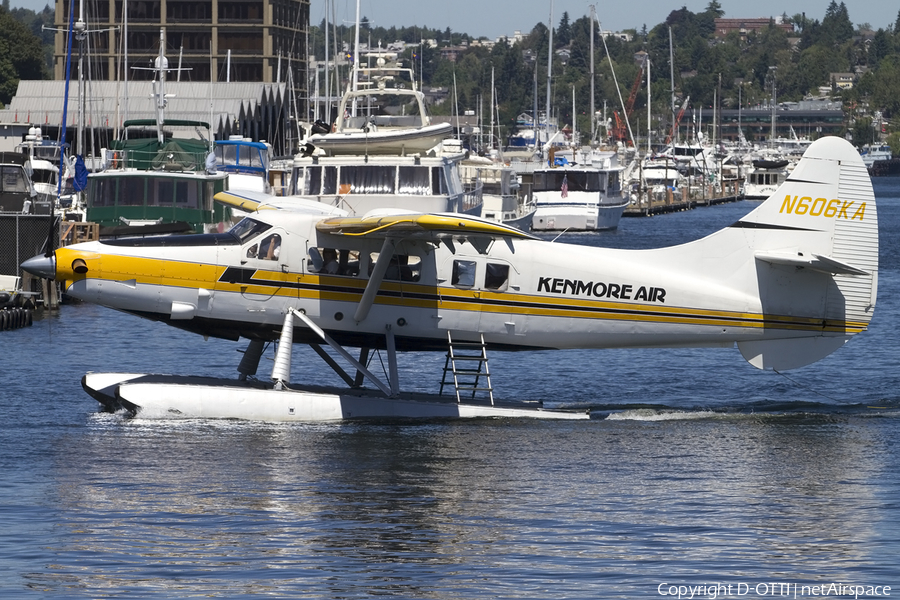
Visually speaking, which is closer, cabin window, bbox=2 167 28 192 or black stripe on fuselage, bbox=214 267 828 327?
black stripe on fuselage, bbox=214 267 828 327

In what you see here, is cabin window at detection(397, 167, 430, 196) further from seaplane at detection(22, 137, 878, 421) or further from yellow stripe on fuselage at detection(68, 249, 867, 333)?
→ yellow stripe on fuselage at detection(68, 249, 867, 333)

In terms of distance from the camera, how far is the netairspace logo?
9922 millimetres

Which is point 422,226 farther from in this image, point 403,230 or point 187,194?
point 187,194

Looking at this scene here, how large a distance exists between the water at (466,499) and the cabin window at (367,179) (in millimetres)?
8742

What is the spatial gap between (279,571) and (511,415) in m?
6.42

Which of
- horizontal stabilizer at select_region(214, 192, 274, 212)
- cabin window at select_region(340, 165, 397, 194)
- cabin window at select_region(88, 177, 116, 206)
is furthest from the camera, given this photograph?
cabin window at select_region(88, 177, 116, 206)

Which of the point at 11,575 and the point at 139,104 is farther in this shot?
the point at 139,104

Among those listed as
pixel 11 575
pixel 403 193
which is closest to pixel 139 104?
pixel 403 193

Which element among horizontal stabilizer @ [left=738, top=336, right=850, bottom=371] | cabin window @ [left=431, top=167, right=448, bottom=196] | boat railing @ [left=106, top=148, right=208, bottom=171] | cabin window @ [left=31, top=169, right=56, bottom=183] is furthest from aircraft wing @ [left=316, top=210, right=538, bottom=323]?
cabin window @ [left=31, top=169, right=56, bottom=183]

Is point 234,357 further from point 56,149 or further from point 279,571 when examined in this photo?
point 56,149

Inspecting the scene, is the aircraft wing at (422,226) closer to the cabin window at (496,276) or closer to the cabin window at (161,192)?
the cabin window at (496,276)

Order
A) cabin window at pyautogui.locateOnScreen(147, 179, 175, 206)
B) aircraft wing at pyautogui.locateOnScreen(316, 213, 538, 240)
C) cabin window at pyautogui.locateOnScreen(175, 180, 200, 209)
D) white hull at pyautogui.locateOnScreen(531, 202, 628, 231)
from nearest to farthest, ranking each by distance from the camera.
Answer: aircraft wing at pyautogui.locateOnScreen(316, 213, 538, 240) < cabin window at pyautogui.locateOnScreen(147, 179, 175, 206) < cabin window at pyautogui.locateOnScreen(175, 180, 200, 209) < white hull at pyautogui.locateOnScreen(531, 202, 628, 231)

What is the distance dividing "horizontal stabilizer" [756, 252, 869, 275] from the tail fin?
0.28ft

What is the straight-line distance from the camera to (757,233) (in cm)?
1680
